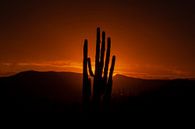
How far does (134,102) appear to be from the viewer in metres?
24.6

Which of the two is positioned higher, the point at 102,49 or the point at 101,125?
the point at 102,49

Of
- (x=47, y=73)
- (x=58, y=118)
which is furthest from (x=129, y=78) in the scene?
(x=58, y=118)

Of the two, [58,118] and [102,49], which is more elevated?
[102,49]

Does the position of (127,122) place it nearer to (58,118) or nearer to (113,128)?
(113,128)

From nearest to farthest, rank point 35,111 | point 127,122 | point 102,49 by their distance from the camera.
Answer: point 102,49, point 127,122, point 35,111

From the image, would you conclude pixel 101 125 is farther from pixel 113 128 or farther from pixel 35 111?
pixel 35 111

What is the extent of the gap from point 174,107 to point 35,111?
867cm

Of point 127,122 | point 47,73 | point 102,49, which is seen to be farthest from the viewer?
point 47,73

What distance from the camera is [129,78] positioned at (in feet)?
249

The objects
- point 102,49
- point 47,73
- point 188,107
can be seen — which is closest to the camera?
point 102,49

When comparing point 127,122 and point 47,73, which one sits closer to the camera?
point 127,122

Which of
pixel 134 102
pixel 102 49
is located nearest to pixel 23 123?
pixel 102 49

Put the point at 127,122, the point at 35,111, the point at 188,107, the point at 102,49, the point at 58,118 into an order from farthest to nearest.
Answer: the point at 35,111, the point at 188,107, the point at 58,118, the point at 127,122, the point at 102,49

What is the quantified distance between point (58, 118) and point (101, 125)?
4.04 metres
